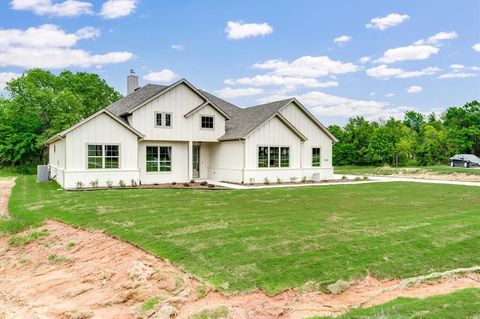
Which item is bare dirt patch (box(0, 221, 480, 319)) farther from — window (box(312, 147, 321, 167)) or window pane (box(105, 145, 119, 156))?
window (box(312, 147, 321, 167))

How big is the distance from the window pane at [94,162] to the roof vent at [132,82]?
1159 centimetres

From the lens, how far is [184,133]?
23328mm

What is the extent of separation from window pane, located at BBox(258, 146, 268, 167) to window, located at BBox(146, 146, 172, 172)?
5.56m

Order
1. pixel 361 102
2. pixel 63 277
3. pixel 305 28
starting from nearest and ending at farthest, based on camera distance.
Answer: pixel 63 277, pixel 305 28, pixel 361 102

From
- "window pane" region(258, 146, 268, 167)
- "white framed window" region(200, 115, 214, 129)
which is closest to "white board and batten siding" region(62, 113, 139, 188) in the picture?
"white framed window" region(200, 115, 214, 129)

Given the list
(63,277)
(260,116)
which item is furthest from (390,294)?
(260,116)

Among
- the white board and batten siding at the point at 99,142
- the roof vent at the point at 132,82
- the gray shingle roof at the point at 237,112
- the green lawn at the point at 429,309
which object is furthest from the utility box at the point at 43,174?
the green lawn at the point at 429,309

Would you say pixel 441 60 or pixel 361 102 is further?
pixel 361 102

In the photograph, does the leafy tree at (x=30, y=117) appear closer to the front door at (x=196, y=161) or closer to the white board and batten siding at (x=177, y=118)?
the front door at (x=196, y=161)

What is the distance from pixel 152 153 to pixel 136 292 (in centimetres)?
1656

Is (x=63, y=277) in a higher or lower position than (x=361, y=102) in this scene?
lower

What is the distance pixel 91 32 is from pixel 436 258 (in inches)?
1339

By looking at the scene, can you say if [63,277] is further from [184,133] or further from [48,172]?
[48,172]

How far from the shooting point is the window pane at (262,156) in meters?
23.2
